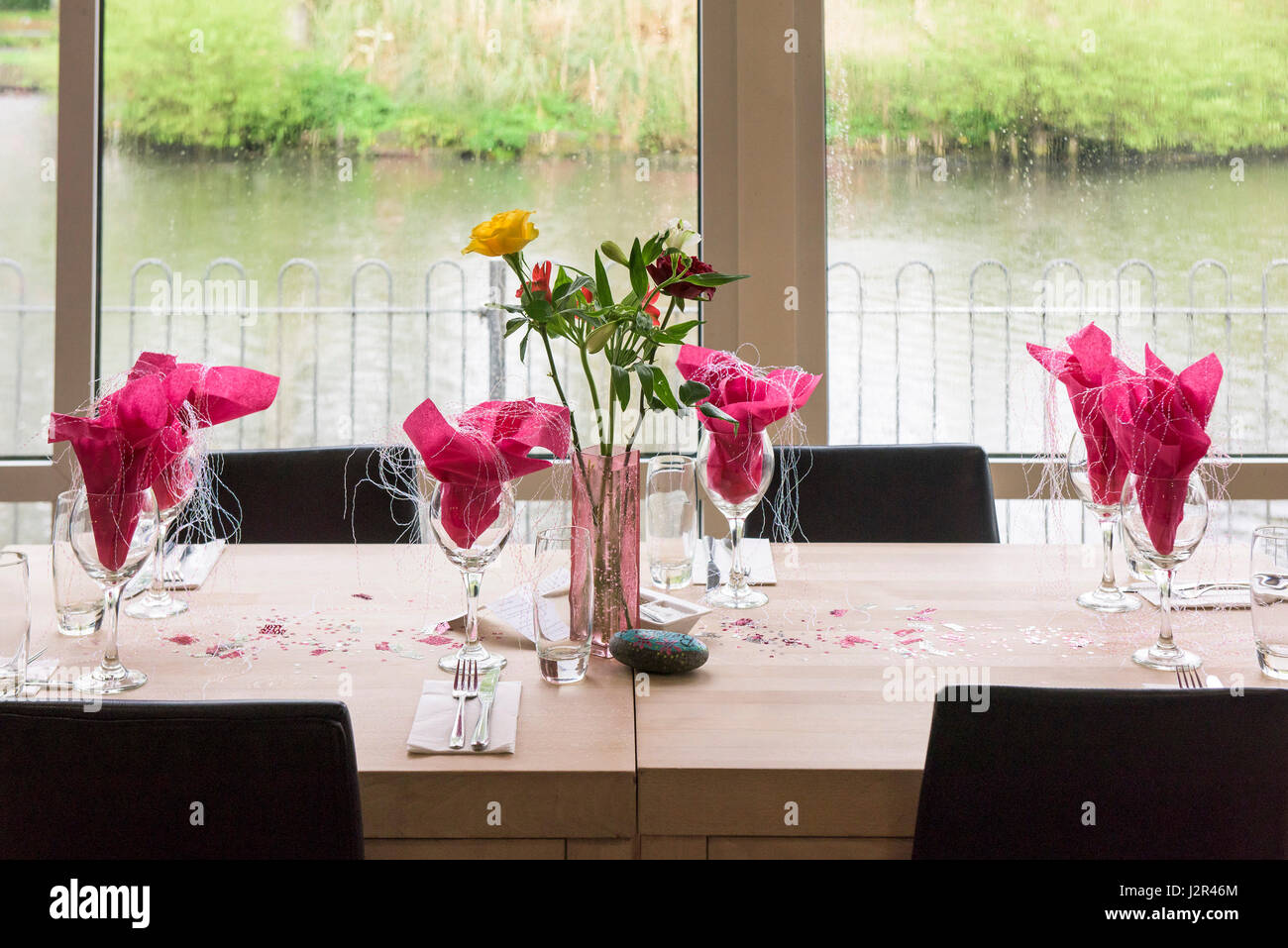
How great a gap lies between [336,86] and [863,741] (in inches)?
95.0

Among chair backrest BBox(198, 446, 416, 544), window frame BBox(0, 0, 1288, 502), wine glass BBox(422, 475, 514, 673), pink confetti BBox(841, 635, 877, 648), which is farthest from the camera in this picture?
window frame BBox(0, 0, 1288, 502)

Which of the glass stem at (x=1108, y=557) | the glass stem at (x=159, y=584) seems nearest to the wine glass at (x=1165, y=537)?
the glass stem at (x=1108, y=557)

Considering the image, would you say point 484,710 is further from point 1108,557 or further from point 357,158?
point 357,158

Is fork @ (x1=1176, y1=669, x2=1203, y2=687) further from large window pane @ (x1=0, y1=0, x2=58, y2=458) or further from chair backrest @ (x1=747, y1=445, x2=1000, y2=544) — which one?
large window pane @ (x1=0, y1=0, x2=58, y2=458)

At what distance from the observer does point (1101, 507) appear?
1.56 m

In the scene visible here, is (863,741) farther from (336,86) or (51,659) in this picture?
(336,86)

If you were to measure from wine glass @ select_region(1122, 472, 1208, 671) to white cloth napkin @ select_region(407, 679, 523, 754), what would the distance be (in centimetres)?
71

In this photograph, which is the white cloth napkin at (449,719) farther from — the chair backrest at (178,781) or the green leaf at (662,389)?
the green leaf at (662,389)

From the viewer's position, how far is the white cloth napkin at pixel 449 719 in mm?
1065

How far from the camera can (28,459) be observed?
293 cm

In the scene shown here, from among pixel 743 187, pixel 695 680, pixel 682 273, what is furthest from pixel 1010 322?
pixel 695 680

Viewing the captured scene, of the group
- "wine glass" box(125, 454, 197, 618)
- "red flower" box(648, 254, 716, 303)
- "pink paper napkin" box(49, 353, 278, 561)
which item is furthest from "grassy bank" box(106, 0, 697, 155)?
"pink paper napkin" box(49, 353, 278, 561)

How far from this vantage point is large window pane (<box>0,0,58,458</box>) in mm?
2865
